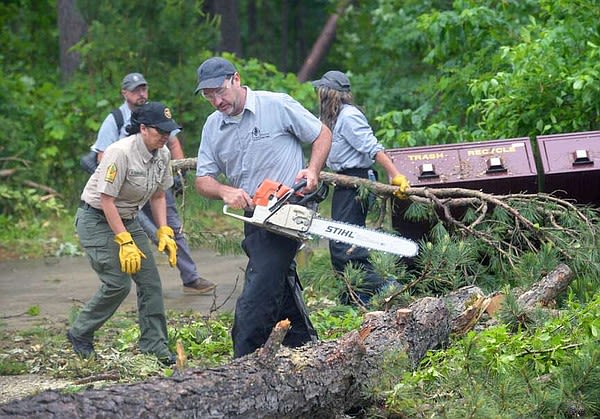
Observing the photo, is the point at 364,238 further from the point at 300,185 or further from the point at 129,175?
the point at 129,175

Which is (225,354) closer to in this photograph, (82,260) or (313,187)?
(313,187)

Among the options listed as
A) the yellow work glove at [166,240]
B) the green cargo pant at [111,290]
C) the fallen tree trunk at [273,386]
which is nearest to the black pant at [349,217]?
the yellow work glove at [166,240]

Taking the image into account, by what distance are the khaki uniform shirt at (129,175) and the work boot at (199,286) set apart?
7.58ft

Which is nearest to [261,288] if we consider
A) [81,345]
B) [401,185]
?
[81,345]

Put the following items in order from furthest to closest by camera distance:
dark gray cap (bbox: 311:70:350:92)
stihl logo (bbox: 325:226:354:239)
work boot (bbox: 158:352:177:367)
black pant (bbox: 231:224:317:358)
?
dark gray cap (bbox: 311:70:350:92)
work boot (bbox: 158:352:177:367)
stihl logo (bbox: 325:226:354:239)
black pant (bbox: 231:224:317:358)

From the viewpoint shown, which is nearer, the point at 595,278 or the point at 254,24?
the point at 595,278

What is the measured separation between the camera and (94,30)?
1321 centimetres

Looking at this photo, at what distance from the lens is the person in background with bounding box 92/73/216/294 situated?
28.0 feet

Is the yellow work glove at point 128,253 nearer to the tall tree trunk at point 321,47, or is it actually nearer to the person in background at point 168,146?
the person in background at point 168,146

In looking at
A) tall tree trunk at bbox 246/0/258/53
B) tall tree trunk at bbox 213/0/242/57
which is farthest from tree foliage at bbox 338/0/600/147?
tall tree trunk at bbox 246/0/258/53

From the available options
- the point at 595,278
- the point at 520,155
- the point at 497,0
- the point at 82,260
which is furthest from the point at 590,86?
the point at 82,260

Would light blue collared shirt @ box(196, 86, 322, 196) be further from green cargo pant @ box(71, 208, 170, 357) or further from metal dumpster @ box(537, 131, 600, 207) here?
metal dumpster @ box(537, 131, 600, 207)

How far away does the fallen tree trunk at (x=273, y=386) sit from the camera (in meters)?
4.24

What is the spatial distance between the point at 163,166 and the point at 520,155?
2.50 metres
